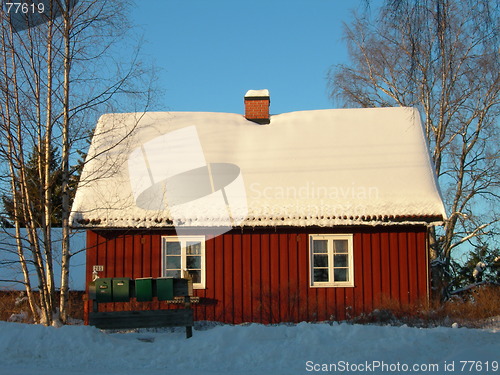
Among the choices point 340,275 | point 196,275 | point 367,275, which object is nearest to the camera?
point 367,275

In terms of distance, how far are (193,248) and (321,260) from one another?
3.43 m

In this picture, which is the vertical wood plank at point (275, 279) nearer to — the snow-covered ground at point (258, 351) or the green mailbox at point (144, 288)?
the green mailbox at point (144, 288)

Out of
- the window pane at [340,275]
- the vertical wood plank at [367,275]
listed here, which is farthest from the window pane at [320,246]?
the vertical wood plank at [367,275]

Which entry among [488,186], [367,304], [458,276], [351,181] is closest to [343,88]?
[488,186]

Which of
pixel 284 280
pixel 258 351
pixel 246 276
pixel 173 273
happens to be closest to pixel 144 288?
pixel 258 351

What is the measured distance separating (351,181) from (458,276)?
9.72 meters

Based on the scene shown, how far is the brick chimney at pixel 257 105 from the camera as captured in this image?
19.1 metres

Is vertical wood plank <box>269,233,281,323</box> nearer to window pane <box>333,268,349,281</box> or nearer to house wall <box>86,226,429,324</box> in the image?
house wall <box>86,226,429,324</box>

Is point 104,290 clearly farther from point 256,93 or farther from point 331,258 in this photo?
point 256,93

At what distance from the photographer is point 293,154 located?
1700cm

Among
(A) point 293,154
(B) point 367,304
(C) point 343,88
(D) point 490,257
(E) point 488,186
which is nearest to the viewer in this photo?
(B) point 367,304

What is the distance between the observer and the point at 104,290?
36.5ft

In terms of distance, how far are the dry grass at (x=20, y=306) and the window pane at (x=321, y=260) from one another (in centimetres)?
715

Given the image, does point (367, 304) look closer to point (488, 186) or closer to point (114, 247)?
point (114, 247)
